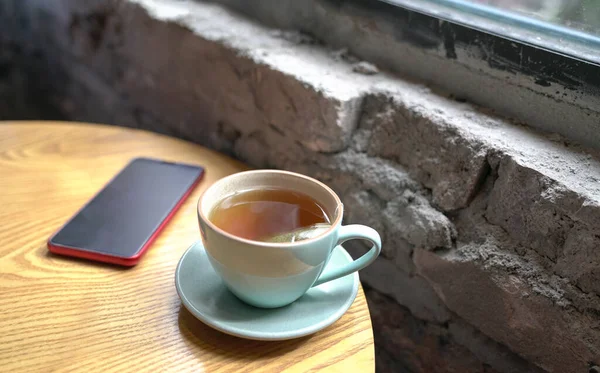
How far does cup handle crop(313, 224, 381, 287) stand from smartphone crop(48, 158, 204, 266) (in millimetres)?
251

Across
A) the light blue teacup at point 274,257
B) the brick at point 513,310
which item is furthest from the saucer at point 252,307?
the brick at point 513,310

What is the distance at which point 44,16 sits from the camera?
5.62 ft

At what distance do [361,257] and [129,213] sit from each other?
1.15ft

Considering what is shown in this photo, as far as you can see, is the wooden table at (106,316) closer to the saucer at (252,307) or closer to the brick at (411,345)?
the saucer at (252,307)

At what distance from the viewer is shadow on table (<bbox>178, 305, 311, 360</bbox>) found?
0.59m

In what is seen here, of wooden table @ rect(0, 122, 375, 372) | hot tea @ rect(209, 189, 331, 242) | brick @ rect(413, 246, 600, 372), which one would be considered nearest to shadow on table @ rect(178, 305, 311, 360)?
wooden table @ rect(0, 122, 375, 372)

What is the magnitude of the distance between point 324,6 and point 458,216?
1.60 ft

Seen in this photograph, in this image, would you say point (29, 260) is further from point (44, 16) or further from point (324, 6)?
point (44, 16)

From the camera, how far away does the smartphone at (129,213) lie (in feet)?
2.29

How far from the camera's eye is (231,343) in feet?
1.96

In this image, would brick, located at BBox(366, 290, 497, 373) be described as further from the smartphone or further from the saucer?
the smartphone

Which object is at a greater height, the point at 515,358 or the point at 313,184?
the point at 313,184

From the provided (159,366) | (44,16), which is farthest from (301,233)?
(44,16)

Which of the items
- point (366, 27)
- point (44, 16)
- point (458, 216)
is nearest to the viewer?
point (458, 216)
